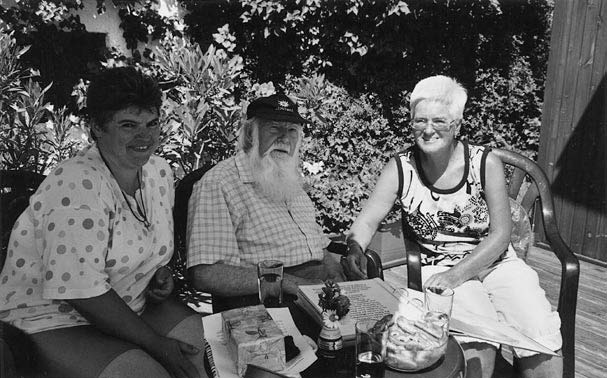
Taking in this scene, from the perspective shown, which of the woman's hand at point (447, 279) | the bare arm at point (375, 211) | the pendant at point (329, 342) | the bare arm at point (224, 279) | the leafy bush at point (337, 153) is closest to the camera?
the pendant at point (329, 342)

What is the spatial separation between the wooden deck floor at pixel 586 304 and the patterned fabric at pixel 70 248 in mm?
2687

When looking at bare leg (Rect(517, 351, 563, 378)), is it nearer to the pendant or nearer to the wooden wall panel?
the pendant

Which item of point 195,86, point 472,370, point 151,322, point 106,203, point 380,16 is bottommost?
point 472,370

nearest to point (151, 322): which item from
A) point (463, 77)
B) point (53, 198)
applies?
point (53, 198)

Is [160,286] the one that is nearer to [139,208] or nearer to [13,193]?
[139,208]

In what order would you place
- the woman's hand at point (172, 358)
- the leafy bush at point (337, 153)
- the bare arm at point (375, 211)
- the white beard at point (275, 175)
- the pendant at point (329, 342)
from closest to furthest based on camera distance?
1. the pendant at point (329, 342)
2. the woman's hand at point (172, 358)
3. the white beard at point (275, 175)
4. the bare arm at point (375, 211)
5. the leafy bush at point (337, 153)

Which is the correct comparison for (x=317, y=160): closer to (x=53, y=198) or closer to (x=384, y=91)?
(x=384, y=91)

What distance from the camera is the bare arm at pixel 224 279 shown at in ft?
7.41

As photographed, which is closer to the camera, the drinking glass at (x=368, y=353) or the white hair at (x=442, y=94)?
the drinking glass at (x=368, y=353)

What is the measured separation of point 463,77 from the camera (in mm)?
7258

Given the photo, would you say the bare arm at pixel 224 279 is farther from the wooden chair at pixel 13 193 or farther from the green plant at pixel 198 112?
the green plant at pixel 198 112

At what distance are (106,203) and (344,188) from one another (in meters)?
3.35

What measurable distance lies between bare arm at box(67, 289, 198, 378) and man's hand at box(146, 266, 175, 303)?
1.09 ft

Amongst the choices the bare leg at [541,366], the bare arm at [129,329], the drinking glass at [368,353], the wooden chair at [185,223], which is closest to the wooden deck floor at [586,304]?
the bare leg at [541,366]
